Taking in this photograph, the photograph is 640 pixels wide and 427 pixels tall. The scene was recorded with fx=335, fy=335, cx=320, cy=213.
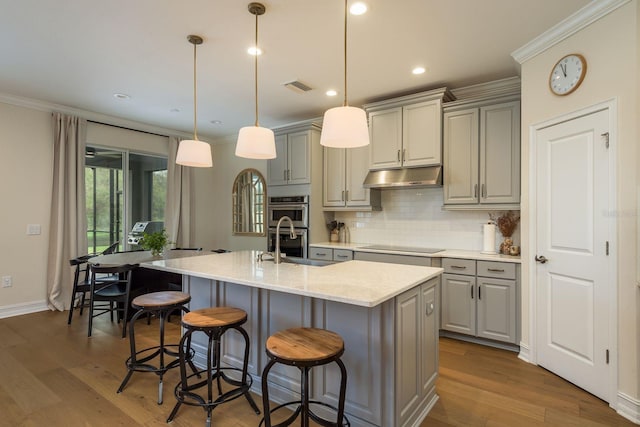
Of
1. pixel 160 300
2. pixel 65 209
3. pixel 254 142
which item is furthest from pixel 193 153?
pixel 65 209

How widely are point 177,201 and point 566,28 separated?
5.56 m

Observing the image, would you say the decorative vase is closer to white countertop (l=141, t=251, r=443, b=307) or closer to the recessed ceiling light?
white countertop (l=141, t=251, r=443, b=307)

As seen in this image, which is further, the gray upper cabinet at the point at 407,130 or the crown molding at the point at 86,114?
the crown molding at the point at 86,114

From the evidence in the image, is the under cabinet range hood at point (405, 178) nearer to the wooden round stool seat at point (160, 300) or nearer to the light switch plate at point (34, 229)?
the wooden round stool seat at point (160, 300)

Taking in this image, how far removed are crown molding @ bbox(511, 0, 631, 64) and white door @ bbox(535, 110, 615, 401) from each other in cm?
67

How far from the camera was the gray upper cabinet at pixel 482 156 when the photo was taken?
3.37 meters

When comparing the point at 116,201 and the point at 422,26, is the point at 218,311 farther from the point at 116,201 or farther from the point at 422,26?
the point at 116,201

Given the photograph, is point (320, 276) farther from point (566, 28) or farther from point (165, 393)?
point (566, 28)

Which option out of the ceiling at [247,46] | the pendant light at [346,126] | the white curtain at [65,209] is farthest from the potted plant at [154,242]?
the pendant light at [346,126]

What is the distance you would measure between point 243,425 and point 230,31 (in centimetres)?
285

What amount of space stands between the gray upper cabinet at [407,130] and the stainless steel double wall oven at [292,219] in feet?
3.74

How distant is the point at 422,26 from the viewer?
8.52ft

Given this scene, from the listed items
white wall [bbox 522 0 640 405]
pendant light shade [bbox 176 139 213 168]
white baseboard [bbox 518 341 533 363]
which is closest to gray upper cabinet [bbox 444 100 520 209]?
white wall [bbox 522 0 640 405]

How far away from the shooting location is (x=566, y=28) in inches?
101
